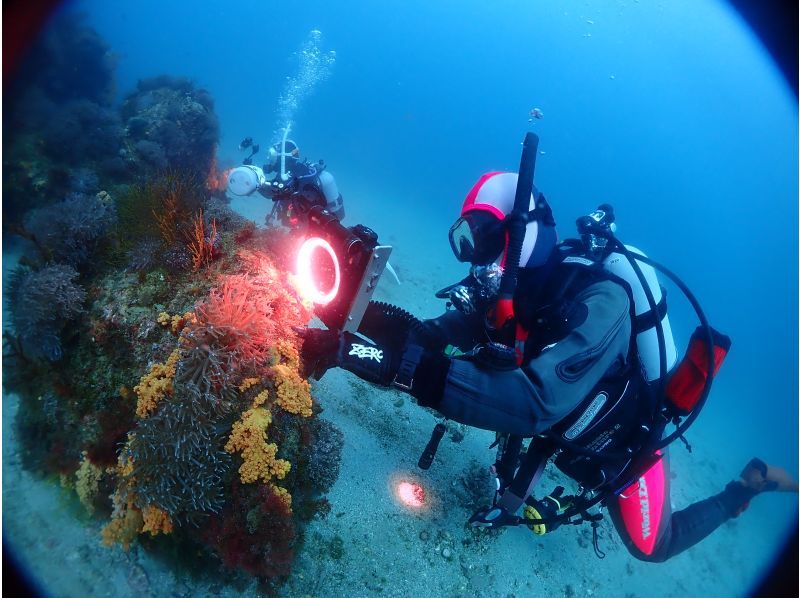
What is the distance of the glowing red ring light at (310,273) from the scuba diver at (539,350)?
347 millimetres

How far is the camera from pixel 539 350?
315cm

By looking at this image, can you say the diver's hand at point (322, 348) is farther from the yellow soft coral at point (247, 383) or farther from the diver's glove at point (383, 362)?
the yellow soft coral at point (247, 383)

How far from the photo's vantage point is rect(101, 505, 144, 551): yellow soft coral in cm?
328

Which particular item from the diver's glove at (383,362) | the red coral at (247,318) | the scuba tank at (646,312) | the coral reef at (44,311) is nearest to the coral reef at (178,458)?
the red coral at (247,318)

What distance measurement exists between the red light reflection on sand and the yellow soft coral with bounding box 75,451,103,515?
11.0 feet

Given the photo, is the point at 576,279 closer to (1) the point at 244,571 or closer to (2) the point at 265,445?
(2) the point at 265,445

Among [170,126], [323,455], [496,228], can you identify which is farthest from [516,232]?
[170,126]

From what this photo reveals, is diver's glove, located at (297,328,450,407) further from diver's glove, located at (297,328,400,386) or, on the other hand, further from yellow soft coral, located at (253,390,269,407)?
yellow soft coral, located at (253,390,269,407)

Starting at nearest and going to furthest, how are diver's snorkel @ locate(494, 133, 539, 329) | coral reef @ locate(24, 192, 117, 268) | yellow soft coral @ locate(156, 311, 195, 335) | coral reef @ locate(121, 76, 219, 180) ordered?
diver's snorkel @ locate(494, 133, 539, 329) < yellow soft coral @ locate(156, 311, 195, 335) < coral reef @ locate(24, 192, 117, 268) < coral reef @ locate(121, 76, 219, 180)

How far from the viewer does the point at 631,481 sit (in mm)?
3846

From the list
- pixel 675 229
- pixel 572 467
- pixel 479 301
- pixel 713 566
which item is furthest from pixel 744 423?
pixel 675 229

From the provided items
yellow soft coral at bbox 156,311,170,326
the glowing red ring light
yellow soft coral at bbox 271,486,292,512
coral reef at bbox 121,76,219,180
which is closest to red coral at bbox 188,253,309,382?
yellow soft coral at bbox 156,311,170,326

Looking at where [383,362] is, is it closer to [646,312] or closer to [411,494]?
[646,312]

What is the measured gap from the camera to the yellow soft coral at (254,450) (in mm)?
3408
